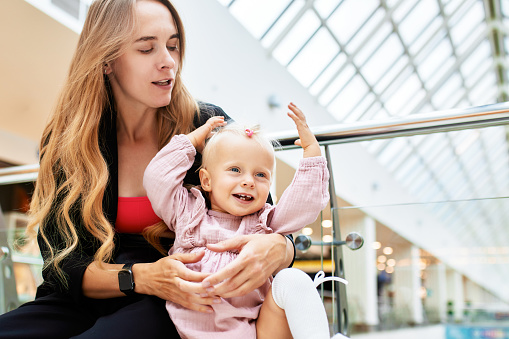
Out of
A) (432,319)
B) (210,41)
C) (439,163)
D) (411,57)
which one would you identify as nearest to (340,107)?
(411,57)

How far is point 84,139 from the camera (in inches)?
57.7

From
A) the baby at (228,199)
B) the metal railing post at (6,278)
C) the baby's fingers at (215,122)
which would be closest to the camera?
the baby at (228,199)

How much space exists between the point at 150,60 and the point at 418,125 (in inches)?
33.8

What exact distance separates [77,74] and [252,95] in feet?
25.7

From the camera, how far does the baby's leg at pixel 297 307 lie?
1085 mm

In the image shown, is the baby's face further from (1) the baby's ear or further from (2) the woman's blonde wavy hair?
(2) the woman's blonde wavy hair

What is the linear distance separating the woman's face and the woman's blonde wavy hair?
32 millimetres

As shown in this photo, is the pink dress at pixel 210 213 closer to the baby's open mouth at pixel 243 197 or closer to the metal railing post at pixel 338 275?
the baby's open mouth at pixel 243 197

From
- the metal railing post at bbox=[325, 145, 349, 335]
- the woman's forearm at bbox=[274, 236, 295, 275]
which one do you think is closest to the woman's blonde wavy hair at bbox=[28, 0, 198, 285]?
the woman's forearm at bbox=[274, 236, 295, 275]

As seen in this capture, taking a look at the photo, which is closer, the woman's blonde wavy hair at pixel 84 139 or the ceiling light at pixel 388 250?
the woman's blonde wavy hair at pixel 84 139

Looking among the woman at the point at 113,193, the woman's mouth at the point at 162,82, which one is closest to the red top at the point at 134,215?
the woman at the point at 113,193

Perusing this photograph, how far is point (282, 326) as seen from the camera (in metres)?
1.16

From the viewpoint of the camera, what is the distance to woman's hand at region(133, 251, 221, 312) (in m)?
1.18

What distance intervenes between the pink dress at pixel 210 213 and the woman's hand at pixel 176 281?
0.04m
